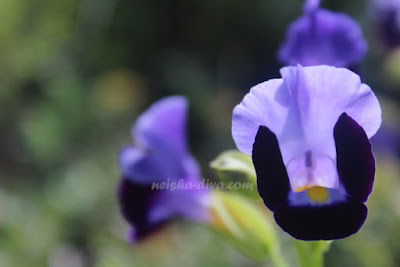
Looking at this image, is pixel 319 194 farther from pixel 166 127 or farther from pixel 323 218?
pixel 166 127

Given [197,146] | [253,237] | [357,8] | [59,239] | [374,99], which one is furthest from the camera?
[357,8]

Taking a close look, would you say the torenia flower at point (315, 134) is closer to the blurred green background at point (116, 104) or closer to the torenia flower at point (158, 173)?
the torenia flower at point (158, 173)

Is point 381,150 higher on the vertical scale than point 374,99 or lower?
higher

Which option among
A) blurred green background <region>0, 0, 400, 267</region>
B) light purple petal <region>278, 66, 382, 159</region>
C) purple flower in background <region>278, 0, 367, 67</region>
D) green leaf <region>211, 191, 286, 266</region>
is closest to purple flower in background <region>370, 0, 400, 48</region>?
blurred green background <region>0, 0, 400, 267</region>

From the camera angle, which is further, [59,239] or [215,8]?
[215,8]

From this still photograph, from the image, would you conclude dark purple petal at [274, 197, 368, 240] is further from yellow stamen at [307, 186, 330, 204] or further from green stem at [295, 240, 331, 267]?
green stem at [295, 240, 331, 267]

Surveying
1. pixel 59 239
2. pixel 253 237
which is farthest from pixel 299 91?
pixel 59 239

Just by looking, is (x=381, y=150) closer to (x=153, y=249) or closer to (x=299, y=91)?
(x=153, y=249)
